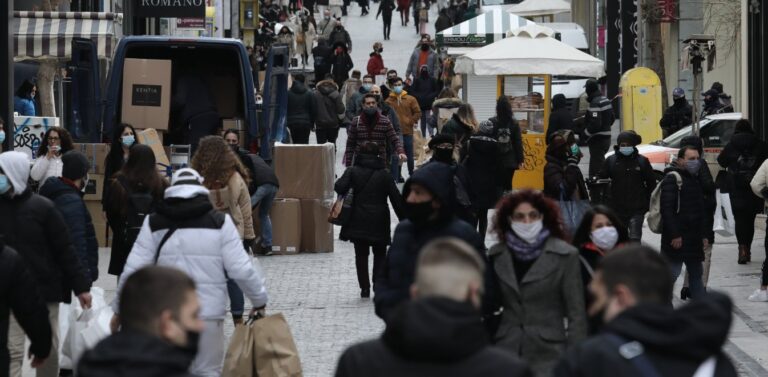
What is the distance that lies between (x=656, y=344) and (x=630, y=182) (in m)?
10.4

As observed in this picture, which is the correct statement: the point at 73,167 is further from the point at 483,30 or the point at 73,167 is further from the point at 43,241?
the point at 483,30

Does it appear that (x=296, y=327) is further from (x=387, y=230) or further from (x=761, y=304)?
(x=761, y=304)

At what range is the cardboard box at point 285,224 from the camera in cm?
1811

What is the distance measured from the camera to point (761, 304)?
15219mm

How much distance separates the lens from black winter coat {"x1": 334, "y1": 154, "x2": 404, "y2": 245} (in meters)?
14.8

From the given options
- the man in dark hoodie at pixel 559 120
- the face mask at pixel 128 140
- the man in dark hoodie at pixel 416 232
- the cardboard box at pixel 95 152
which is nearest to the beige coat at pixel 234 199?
the face mask at pixel 128 140

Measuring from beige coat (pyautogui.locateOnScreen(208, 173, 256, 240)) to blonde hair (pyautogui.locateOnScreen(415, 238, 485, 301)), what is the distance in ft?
23.5

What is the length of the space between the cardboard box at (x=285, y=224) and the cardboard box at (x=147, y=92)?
5.62 feet

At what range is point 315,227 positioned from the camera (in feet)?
60.2

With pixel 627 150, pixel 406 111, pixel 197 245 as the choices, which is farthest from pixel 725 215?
pixel 406 111

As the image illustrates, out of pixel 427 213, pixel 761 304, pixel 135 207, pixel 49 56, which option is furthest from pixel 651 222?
pixel 49 56

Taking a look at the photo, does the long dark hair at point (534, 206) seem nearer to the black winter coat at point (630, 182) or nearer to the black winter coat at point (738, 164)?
the black winter coat at point (630, 182)

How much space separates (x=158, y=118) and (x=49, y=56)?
2548 millimetres

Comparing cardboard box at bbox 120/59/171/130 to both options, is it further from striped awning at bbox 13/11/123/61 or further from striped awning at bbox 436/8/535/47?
striped awning at bbox 436/8/535/47
